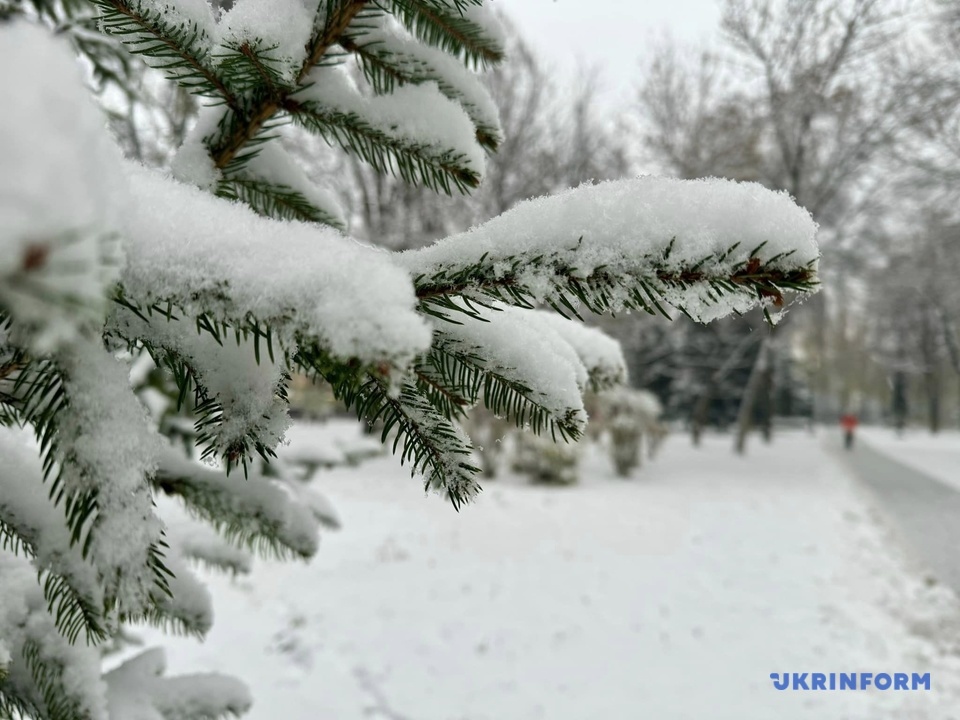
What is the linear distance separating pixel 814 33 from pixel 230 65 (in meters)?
14.2

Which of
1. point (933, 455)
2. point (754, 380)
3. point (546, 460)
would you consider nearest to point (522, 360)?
point (546, 460)

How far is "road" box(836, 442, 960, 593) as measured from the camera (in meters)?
6.93

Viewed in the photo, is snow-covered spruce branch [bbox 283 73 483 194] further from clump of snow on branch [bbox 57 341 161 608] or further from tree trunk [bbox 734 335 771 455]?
tree trunk [bbox 734 335 771 455]

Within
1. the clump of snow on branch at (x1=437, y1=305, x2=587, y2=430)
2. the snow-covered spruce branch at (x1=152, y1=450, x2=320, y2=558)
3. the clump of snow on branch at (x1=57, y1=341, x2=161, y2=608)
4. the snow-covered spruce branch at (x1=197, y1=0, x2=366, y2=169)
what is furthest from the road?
the clump of snow on branch at (x1=57, y1=341, x2=161, y2=608)

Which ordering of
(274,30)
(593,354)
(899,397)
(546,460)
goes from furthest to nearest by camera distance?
(899,397) < (546,460) < (593,354) < (274,30)

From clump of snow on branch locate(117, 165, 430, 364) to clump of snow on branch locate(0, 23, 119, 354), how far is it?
128mm

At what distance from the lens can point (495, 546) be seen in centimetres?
663

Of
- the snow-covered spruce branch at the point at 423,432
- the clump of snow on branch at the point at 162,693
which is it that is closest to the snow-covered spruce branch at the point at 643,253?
the snow-covered spruce branch at the point at 423,432

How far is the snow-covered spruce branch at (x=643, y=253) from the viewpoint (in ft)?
1.82

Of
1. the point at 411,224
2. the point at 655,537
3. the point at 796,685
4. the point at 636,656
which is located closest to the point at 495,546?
the point at 655,537

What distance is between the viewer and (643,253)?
0.56 m

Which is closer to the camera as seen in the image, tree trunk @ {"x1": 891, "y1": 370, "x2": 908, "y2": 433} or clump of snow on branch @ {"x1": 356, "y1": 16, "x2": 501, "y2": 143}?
clump of snow on branch @ {"x1": 356, "y1": 16, "x2": 501, "y2": 143}

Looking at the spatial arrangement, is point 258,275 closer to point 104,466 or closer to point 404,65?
point 104,466

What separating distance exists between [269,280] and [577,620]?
16.0ft
